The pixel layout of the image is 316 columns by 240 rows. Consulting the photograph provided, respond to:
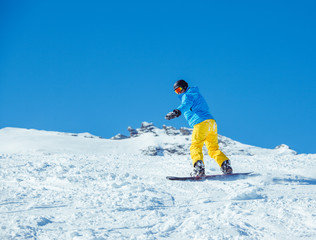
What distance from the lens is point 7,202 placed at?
371cm

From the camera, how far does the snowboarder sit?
Answer: 17.9 feet

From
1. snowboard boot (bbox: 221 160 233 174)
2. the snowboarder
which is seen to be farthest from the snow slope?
the snowboarder

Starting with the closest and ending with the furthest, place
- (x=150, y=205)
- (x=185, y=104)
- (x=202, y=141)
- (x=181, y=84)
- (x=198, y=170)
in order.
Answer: (x=150, y=205), (x=198, y=170), (x=185, y=104), (x=202, y=141), (x=181, y=84)

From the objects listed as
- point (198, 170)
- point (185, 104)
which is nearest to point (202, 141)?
point (198, 170)

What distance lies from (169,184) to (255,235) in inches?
90.3

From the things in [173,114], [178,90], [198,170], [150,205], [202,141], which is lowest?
[150,205]

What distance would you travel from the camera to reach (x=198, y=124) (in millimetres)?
5609

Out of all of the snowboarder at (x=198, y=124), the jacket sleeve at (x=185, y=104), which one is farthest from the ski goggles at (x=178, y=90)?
the jacket sleeve at (x=185, y=104)

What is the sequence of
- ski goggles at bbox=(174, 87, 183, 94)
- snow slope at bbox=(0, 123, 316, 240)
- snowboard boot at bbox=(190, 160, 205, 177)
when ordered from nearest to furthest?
snow slope at bbox=(0, 123, 316, 240), snowboard boot at bbox=(190, 160, 205, 177), ski goggles at bbox=(174, 87, 183, 94)

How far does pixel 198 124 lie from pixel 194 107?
12.2 inches

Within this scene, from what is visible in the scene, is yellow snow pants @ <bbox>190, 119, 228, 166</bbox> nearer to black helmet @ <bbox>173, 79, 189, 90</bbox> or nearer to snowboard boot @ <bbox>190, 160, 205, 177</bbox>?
snowboard boot @ <bbox>190, 160, 205, 177</bbox>

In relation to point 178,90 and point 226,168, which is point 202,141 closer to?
point 226,168

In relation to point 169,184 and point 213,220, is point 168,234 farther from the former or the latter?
point 169,184

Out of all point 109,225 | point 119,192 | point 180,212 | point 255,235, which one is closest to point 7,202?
point 119,192
